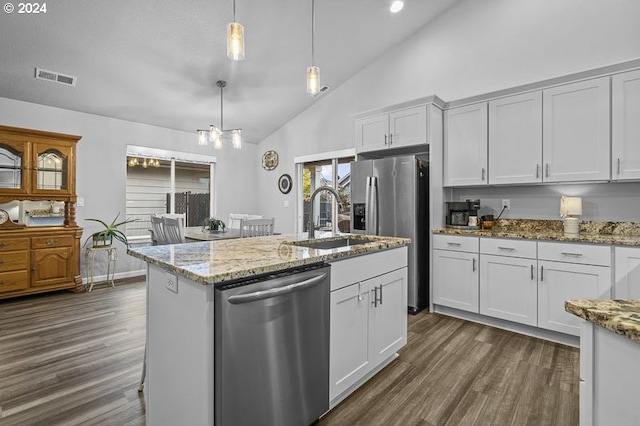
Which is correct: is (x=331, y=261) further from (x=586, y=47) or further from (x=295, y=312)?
(x=586, y=47)

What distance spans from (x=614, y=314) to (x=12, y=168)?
5.36 meters

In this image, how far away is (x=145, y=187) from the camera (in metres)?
5.26

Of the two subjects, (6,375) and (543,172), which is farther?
(543,172)

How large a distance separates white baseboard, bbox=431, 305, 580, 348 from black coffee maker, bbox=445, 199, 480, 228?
3.04 ft

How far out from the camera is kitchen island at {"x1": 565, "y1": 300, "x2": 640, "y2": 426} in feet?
2.39

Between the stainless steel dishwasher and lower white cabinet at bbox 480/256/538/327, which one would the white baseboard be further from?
the stainless steel dishwasher

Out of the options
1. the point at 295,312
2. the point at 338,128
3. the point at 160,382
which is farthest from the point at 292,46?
the point at 160,382

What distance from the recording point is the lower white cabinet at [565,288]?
8.24 ft

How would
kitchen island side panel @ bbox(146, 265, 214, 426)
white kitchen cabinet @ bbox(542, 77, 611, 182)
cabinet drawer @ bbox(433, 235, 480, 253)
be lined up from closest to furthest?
kitchen island side panel @ bbox(146, 265, 214, 426), white kitchen cabinet @ bbox(542, 77, 611, 182), cabinet drawer @ bbox(433, 235, 480, 253)

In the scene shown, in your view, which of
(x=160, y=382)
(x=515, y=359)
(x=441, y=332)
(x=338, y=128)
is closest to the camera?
(x=160, y=382)

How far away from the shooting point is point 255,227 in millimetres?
3715

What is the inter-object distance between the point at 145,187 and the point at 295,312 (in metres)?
4.70

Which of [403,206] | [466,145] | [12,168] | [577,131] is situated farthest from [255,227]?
[577,131]

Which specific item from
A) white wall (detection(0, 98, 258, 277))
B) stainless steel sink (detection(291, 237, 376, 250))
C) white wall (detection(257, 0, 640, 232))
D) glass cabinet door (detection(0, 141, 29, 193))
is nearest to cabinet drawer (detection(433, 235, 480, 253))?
white wall (detection(257, 0, 640, 232))
